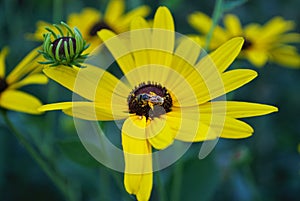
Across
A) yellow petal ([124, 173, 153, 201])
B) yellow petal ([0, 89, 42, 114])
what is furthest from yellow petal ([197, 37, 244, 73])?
yellow petal ([0, 89, 42, 114])

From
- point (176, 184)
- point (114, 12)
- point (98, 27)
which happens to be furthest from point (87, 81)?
point (114, 12)

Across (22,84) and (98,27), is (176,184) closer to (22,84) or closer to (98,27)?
(22,84)

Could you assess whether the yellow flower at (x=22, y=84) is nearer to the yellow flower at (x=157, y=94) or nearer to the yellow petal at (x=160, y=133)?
the yellow flower at (x=157, y=94)

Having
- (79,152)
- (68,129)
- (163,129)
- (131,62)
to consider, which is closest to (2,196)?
(68,129)

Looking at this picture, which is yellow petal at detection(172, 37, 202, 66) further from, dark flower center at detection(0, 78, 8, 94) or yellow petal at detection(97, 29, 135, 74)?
dark flower center at detection(0, 78, 8, 94)

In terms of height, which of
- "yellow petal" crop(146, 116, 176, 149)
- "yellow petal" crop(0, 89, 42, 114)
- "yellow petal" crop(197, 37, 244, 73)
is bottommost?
"yellow petal" crop(146, 116, 176, 149)

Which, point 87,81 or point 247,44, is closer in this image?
point 87,81

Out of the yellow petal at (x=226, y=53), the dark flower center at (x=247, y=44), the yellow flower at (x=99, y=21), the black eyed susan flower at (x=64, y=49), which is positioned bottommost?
the black eyed susan flower at (x=64, y=49)

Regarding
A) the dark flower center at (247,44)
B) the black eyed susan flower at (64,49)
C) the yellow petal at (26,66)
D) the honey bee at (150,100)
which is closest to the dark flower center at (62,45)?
the black eyed susan flower at (64,49)
